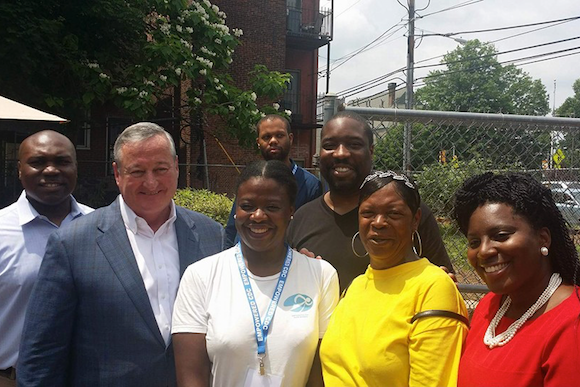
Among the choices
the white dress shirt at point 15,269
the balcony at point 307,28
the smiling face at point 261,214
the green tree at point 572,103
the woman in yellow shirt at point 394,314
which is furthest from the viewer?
the green tree at point 572,103

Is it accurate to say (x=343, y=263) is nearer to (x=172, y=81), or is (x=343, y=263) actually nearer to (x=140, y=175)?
(x=140, y=175)

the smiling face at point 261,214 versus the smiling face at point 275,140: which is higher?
the smiling face at point 275,140

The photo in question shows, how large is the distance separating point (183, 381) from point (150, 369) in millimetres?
347

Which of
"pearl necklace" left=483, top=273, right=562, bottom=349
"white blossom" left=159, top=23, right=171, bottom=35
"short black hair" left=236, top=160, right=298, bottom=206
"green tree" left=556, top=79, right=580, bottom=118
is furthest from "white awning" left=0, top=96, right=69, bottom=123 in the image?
"green tree" left=556, top=79, right=580, bottom=118

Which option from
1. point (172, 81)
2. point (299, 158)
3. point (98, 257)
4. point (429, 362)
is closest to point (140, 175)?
point (98, 257)

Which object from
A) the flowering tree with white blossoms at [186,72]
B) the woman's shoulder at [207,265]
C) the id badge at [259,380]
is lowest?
the id badge at [259,380]

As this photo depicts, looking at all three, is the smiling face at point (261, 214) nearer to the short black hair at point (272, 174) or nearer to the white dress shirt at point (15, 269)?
the short black hair at point (272, 174)

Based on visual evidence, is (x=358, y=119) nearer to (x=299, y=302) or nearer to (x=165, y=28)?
(x=299, y=302)

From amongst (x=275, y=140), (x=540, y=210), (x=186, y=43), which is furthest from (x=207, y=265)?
(x=186, y=43)

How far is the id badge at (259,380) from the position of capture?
2.34 m

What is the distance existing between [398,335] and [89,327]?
5.00 feet

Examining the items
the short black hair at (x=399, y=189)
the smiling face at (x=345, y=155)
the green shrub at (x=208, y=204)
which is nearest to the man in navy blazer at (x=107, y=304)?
the smiling face at (x=345, y=155)

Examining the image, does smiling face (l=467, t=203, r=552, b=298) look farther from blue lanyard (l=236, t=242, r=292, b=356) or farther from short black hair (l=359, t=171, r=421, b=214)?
blue lanyard (l=236, t=242, r=292, b=356)

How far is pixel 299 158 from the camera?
2398 cm
